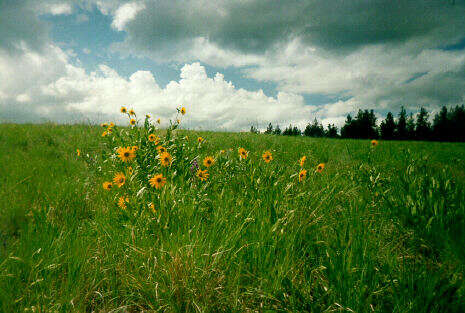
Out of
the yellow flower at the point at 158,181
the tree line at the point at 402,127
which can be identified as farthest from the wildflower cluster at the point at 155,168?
the tree line at the point at 402,127

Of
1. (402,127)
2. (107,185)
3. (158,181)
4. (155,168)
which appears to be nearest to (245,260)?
(158,181)

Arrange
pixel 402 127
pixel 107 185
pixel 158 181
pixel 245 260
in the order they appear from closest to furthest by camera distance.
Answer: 1. pixel 245 260
2. pixel 158 181
3. pixel 107 185
4. pixel 402 127

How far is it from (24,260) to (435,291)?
6.86ft

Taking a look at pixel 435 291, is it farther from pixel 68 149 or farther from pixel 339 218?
pixel 68 149

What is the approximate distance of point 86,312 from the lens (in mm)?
1130

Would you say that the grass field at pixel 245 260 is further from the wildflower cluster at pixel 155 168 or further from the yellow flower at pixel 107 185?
the yellow flower at pixel 107 185

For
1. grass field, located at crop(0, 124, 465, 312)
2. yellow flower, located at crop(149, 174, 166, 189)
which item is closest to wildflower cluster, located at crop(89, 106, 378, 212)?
yellow flower, located at crop(149, 174, 166, 189)

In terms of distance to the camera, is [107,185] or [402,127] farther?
[402,127]

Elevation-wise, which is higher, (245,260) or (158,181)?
(158,181)

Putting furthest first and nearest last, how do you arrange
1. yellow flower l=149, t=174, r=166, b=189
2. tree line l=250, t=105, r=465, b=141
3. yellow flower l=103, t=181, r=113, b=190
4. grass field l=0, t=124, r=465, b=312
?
tree line l=250, t=105, r=465, b=141 → yellow flower l=103, t=181, r=113, b=190 → yellow flower l=149, t=174, r=166, b=189 → grass field l=0, t=124, r=465, b=312

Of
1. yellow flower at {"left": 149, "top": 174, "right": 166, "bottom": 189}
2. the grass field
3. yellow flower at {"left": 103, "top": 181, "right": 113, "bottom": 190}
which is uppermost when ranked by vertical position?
yellow flower at {"left": 149, "top": 174, "right": 166, "bottom": 189}

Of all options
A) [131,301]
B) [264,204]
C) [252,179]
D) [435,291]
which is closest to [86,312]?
[131,301]

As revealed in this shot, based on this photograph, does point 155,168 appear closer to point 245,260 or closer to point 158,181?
point 158,181

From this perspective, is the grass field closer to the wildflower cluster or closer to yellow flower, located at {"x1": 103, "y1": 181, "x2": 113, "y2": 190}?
the wildflower cluster
